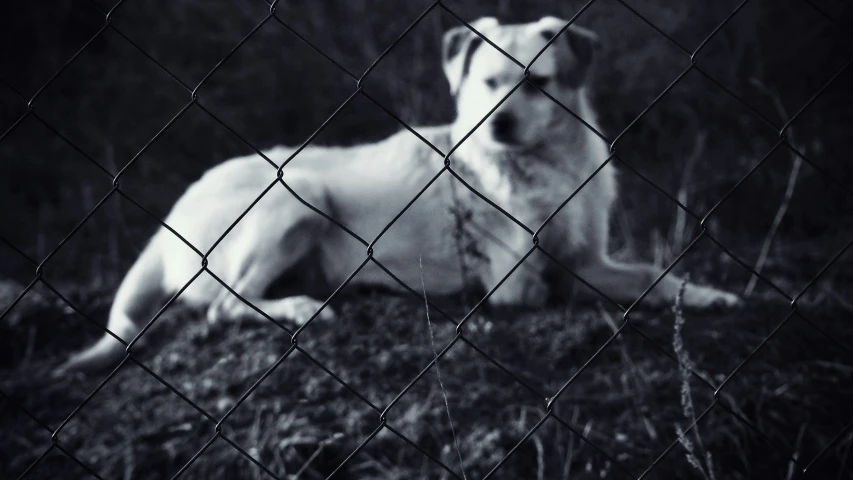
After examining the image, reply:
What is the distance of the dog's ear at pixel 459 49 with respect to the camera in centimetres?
352

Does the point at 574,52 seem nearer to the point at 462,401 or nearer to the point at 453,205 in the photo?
the point at 453,205

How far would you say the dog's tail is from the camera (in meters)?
2.94

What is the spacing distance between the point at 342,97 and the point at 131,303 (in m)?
3.05

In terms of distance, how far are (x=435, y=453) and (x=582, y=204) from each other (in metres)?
1.60

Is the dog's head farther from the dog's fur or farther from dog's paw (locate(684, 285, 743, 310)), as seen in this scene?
dog's paw (locate(684, 285, 743, 310))

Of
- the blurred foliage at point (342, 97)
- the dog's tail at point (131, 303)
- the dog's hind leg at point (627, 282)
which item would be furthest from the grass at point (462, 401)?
the blurred foliage at point (342, 97)

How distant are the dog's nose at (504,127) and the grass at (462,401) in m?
0.78

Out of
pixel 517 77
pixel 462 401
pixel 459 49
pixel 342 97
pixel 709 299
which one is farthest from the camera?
pixel 342 97

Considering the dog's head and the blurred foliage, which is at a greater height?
the dog's head

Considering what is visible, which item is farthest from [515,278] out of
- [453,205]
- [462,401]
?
[462,401]

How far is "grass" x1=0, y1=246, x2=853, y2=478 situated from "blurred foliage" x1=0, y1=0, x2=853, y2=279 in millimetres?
1826

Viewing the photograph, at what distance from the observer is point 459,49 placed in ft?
11.8

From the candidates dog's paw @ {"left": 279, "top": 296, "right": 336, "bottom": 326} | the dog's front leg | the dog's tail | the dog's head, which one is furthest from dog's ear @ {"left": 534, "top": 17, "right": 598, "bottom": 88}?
the dog's tail

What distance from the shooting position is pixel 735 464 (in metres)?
2.10
